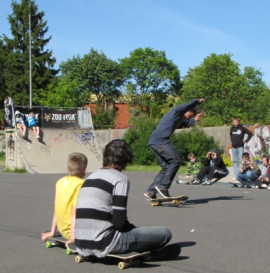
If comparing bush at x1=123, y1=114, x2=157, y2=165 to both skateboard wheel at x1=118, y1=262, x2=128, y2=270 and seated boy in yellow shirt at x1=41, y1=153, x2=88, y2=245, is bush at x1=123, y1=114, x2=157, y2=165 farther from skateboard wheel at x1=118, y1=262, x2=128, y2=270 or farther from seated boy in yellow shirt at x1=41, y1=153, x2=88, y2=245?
skateboard wheel at x1=118, y1=262, x2=128, y2=270

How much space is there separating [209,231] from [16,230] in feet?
8.55

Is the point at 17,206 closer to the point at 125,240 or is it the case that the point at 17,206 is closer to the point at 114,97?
the point at 125,240

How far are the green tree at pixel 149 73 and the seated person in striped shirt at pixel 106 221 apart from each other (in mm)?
79463

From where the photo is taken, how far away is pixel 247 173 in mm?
14375

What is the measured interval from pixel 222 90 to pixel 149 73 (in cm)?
1913

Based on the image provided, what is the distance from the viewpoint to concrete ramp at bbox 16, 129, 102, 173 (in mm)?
20688

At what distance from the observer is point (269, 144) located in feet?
83.7

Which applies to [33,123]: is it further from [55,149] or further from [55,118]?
[55,118]

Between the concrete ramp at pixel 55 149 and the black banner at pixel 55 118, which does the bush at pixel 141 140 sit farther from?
the black banner at pixel 55 118

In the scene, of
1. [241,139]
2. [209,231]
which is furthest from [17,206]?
[241,139]

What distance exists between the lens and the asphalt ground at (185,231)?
511 cm

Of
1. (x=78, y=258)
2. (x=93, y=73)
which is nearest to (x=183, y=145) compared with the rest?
(x=78, y=258)

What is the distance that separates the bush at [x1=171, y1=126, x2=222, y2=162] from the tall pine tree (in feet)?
131

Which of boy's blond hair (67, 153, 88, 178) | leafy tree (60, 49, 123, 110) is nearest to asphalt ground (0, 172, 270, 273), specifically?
boy's blond hair (67, 153, 88, 178)
